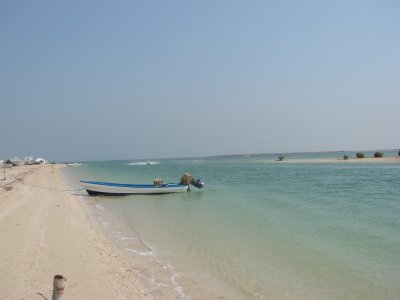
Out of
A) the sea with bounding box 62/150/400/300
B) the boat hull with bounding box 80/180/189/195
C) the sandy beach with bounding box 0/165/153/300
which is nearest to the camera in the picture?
the sandy beach with bounding box 0/165/153/300

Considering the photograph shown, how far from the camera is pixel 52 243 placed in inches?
393

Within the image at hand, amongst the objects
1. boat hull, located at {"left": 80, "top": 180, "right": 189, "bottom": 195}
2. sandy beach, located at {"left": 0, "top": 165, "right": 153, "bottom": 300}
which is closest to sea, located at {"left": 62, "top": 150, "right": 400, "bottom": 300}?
sandy beach, located at {"left": 0, "top": 165, "right": 153, "bottom": 300}

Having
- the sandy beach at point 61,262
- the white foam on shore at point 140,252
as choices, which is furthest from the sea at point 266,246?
the sandy beach at point 61,262

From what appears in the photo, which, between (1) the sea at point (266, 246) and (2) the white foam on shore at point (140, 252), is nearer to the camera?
(1) the sea at point (266, 246)

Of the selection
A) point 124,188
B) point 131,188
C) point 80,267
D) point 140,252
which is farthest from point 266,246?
point 131,188

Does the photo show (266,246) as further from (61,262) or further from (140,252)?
(61,262)

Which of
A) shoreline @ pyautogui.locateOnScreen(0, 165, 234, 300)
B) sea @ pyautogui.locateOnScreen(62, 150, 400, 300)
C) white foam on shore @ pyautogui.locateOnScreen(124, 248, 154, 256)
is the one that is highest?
shoreline @ pyautogui.locateOnScreen(0, 165, 234, 300)

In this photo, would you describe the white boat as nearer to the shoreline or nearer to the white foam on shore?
the shoreline

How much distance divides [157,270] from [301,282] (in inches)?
126

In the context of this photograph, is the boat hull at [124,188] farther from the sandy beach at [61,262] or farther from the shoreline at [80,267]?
A: the shoreline at [80,267]

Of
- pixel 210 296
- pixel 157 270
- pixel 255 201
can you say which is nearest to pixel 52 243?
pixel 157 270

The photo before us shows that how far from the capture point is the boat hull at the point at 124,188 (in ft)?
82.0

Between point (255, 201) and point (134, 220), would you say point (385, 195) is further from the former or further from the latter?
point (134, 220)

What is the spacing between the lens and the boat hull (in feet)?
82.0
